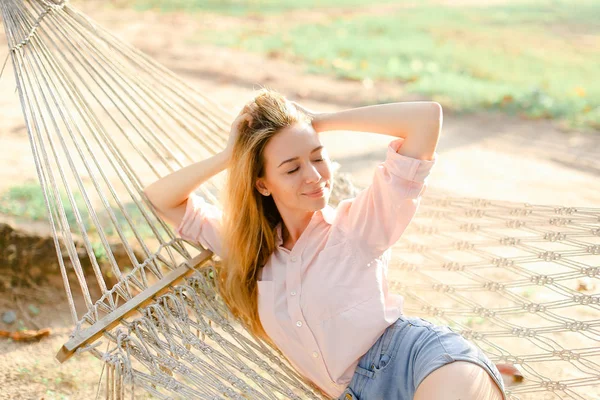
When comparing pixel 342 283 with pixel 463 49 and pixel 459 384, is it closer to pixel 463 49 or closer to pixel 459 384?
pixel 459 384

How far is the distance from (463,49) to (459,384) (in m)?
5.26

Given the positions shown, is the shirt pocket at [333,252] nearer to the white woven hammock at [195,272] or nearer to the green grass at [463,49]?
the white woven hammock at [195,272]

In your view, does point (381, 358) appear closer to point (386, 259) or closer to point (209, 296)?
point (386, 259)

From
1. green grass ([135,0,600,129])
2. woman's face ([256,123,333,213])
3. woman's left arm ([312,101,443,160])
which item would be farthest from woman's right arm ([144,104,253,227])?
green grass ([135,0,600,129])

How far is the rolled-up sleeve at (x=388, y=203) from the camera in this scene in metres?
1.42

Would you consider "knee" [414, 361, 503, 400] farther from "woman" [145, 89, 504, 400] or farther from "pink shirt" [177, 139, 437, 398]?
"pink shirt" [177, 139, 437, 398]

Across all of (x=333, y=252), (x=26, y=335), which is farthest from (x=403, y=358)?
(x=26, y=335)

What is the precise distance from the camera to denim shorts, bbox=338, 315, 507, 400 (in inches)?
53.5

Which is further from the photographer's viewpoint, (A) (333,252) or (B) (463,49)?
(B) (463,49)

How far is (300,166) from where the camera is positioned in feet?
4.81

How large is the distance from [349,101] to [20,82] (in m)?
2.99

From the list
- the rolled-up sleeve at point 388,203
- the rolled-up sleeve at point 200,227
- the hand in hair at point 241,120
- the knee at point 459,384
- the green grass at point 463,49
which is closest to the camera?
the knee at point 459,384

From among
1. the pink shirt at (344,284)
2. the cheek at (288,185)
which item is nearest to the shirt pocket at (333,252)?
the pink shirt at (344,284)

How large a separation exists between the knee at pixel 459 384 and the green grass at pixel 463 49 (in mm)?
3253
